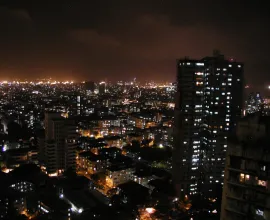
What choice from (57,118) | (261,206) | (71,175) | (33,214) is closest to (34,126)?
(57,118)

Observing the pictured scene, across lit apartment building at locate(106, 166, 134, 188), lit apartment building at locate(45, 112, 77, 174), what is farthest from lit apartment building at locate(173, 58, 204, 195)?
lit apartment building at locate(45, 112, 77, 174)

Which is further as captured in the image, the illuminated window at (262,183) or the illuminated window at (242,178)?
the illuminated window at (242,178)

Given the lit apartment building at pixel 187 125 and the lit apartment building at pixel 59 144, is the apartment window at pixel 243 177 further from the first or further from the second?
the lit apartment building at pixel 59 144

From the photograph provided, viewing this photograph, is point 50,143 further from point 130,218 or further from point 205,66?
point 205,66

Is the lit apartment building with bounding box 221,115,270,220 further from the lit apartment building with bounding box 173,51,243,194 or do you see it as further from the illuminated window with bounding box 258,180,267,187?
the lit apartment building with bounding box 173,51,243,194

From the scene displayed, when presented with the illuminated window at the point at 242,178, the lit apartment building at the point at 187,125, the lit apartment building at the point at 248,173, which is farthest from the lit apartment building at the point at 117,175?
the illuminated window at the point at 242,178

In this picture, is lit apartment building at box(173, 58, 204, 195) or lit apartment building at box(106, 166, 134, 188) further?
lit apartment building at box(106, 166, 134, 188)

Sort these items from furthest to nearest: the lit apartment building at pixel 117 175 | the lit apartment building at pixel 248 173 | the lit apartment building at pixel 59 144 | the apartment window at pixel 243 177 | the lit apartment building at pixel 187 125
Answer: the lit apartment building at pixel 59 144, the lit apartment building at pixel 117 175, the lit apartment building at pixel 187 125, the apartment window at pixel 243 177, the lit apartment building at pixel 248 173
